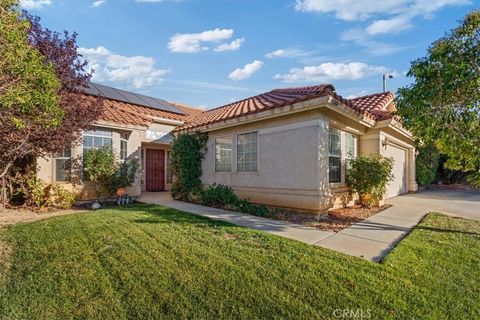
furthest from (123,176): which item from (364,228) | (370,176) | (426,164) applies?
(426,164)

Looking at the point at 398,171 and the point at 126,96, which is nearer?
the point at 398,171

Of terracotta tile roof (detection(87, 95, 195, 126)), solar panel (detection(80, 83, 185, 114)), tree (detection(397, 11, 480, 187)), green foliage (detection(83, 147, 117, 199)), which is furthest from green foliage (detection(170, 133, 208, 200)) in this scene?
tree (detection(397, 11, 480, 187))

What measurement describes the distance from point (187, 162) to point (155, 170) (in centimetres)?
452

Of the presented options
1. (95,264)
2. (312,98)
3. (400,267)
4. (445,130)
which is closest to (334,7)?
(312,98)

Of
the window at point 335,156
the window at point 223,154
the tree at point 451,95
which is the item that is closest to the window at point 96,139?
the window at point 223,154

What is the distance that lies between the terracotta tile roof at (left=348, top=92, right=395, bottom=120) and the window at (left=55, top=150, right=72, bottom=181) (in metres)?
12.0

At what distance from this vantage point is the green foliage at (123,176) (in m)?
10.9

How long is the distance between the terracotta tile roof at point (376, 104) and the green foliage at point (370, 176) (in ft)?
6.89

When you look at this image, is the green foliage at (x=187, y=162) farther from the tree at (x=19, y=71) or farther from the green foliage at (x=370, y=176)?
the tree at (x=19, y=71)

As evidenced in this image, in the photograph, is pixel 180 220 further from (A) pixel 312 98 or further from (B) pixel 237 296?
(A) pixel 312 98

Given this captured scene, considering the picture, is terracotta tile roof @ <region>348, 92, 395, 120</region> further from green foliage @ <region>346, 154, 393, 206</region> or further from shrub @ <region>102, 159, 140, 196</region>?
shrub @ <region>102, 159, 140, 196</region>

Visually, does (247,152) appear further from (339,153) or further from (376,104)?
(376,104)

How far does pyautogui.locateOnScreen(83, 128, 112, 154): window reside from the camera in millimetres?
10836

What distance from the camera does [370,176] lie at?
8.73m
